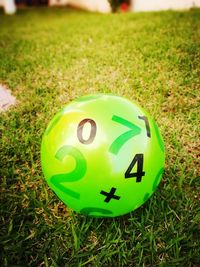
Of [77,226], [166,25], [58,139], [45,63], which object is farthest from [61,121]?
[166,25]

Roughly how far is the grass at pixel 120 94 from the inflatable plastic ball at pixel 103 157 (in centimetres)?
26

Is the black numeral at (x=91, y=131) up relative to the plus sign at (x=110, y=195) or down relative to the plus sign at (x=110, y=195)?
up

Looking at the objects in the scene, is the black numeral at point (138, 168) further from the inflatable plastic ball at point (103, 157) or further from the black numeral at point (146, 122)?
the black numeral at point (146, 122)

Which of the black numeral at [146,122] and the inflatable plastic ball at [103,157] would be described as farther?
the black numeral at [146,122]

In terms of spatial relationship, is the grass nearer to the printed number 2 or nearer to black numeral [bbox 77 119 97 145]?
the printed number 2

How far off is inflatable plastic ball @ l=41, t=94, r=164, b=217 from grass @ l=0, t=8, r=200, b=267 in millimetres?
265

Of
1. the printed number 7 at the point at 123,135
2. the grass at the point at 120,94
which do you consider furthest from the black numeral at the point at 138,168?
the grass at the point at 120,94

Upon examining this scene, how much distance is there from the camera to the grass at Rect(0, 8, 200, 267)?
1.79 metres

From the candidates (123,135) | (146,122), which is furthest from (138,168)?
(146,122)

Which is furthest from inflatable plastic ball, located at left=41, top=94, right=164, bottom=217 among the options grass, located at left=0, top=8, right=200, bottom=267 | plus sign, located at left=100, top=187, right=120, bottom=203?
grass, located at left=0, top=8, right=200, bottom=267

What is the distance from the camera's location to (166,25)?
18.0 feet

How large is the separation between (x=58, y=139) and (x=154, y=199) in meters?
0.87

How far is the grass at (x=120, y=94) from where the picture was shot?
70.3 inches

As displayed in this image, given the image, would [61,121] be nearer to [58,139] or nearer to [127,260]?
[58,139]
